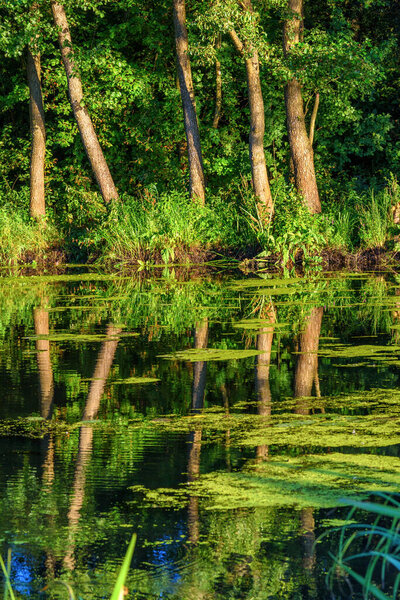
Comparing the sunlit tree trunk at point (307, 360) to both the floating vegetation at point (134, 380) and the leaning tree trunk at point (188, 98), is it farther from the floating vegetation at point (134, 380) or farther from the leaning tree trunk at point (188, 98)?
the leaning tree trunk at point (188, 98)

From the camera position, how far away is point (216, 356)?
31.4 feet

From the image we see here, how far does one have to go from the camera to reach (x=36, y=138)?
24828 mm

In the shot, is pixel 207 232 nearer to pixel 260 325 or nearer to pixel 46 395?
pixel 260 325

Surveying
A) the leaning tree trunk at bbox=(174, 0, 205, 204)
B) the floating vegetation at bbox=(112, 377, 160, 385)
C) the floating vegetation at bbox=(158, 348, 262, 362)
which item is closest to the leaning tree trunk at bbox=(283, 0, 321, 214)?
the leaning tree trunk at bbox=(174, 0, 205, 204)

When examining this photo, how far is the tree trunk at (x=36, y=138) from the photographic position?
24391 mm

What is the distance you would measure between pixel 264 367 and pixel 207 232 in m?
11.9

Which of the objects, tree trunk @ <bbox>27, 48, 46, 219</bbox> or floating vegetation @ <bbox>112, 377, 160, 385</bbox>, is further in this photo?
tree trunk @ <bbox>27, 48, 46, 219</bbox>

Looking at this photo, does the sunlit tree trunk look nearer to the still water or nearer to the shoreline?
the still water

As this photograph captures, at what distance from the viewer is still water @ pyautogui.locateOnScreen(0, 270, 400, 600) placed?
13.9 ft

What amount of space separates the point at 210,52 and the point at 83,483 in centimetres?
1638

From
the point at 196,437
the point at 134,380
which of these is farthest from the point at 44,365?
the point at 196,437

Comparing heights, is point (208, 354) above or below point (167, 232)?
below

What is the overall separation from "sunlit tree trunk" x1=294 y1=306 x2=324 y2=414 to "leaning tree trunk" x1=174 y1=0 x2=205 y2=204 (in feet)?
35.1

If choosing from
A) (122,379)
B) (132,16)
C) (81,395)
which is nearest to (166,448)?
(81,395)
